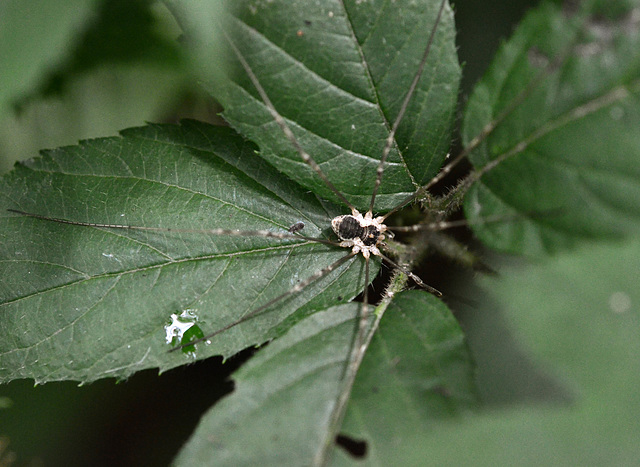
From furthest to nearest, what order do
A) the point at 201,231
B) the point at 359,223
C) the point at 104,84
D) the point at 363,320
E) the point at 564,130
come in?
the point at 104,84 → the point at 359,223 → the point at 201,231 → the point at 363,320 → the point at 564,130

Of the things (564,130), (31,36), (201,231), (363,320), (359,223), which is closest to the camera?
(31,36)

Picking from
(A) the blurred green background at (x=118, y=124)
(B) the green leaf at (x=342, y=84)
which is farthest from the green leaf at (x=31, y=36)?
(A) the blurred green background at (x=118, y=124)

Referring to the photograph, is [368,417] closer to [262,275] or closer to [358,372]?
[358,372]

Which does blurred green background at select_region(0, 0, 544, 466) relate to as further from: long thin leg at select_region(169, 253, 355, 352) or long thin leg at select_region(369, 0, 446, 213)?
long thin leg at select_region(369, 0, 446, 213)

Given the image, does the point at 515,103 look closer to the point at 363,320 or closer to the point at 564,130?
the point at 564,130

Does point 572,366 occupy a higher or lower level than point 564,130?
lower

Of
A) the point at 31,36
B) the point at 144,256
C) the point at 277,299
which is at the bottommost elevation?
the point at 277,299

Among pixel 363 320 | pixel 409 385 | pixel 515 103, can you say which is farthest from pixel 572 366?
pixel 515 103
